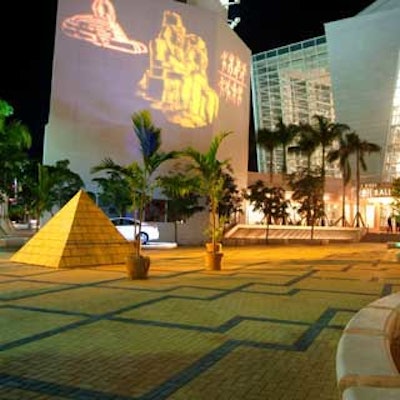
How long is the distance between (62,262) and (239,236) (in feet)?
58.9

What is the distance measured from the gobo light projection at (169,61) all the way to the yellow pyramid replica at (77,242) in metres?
14.9

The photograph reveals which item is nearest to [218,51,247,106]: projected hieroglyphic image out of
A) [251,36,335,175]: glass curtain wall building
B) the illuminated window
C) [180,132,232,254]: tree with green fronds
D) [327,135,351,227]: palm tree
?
[327,135,351,227]: palm tree

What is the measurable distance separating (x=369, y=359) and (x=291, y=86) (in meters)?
61.0

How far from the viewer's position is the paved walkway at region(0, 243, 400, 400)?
13.2ft

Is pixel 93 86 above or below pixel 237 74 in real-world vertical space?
below

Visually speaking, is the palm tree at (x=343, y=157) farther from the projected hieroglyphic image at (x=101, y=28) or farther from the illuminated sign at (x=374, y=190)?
the projected hieroglyphic image at (x=101, y=28)

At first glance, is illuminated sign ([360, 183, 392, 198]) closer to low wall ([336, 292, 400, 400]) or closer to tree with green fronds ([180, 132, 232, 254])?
tree with green fronds ([180, 132, 232, 254])

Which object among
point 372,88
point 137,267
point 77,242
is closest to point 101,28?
point 77,242

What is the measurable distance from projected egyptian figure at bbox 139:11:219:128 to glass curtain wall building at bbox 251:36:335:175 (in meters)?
28.5

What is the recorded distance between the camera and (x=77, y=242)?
1337 centimetres

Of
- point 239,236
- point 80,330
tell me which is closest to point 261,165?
point 239,236

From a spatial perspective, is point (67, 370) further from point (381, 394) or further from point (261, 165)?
point (261, 165)

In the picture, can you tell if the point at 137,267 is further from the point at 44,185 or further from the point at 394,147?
the point at 394,147

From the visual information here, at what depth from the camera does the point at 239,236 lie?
29781mm
